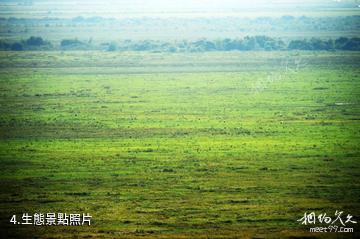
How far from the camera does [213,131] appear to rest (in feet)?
83.7

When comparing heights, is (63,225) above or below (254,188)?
below

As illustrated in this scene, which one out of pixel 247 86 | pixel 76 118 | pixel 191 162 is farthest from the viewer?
pixel 247 86

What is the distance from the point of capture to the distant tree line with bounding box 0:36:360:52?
5372 centimetres

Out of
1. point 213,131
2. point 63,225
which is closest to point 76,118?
point 213,131

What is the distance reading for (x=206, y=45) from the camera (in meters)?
56.7

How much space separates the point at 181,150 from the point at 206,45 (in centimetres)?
3494

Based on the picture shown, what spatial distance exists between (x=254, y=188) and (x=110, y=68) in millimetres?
28966

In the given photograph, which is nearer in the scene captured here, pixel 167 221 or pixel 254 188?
pixel 167 221

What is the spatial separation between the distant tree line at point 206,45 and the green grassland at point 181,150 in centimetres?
1146

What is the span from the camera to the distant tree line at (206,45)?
53719 millimetres

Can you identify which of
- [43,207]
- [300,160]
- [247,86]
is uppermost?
[247,86]

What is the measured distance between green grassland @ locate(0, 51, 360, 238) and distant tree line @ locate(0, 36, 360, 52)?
1146 centimetres

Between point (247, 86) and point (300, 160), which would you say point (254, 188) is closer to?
point (300, 160)

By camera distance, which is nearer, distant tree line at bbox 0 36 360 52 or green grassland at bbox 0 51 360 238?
green grassland at bbox 0 51 360 238
